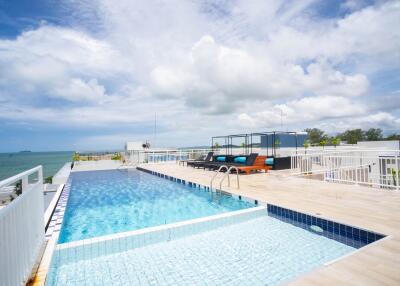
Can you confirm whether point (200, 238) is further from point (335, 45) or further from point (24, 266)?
point (335, 45)

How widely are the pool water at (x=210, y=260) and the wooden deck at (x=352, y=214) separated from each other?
1.94ft

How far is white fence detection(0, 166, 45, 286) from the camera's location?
65.5 inches

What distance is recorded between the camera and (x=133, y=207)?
20.2ft

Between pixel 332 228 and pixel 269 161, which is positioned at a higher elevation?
pixel 269 161

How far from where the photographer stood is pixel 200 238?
389cm

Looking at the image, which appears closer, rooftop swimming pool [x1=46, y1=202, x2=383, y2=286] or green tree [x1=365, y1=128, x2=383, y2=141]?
rooftop swimming pool [x1=46, y1=202, x2=383, y2=286]

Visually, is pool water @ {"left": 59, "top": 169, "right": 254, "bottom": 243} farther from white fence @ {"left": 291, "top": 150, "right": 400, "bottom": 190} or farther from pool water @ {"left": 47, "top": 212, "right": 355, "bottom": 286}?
white fence @ {"left": 291, "top": 150, "right": 400, "bottom": 190}

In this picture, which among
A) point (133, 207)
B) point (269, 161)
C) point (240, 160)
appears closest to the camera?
point (133, 207)

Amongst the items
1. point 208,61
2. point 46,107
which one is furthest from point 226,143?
point 46,107

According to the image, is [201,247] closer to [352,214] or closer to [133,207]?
[352,214]

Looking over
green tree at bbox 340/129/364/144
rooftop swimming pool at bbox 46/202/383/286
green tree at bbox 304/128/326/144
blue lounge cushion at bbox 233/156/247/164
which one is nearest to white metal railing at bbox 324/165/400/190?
rooftop swimming pool at bbox 46/202/383/286

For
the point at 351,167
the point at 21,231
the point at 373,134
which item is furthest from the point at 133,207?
the point at 373,134

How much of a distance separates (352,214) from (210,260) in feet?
8.36

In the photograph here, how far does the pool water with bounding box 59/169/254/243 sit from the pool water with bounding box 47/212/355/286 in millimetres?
1253
